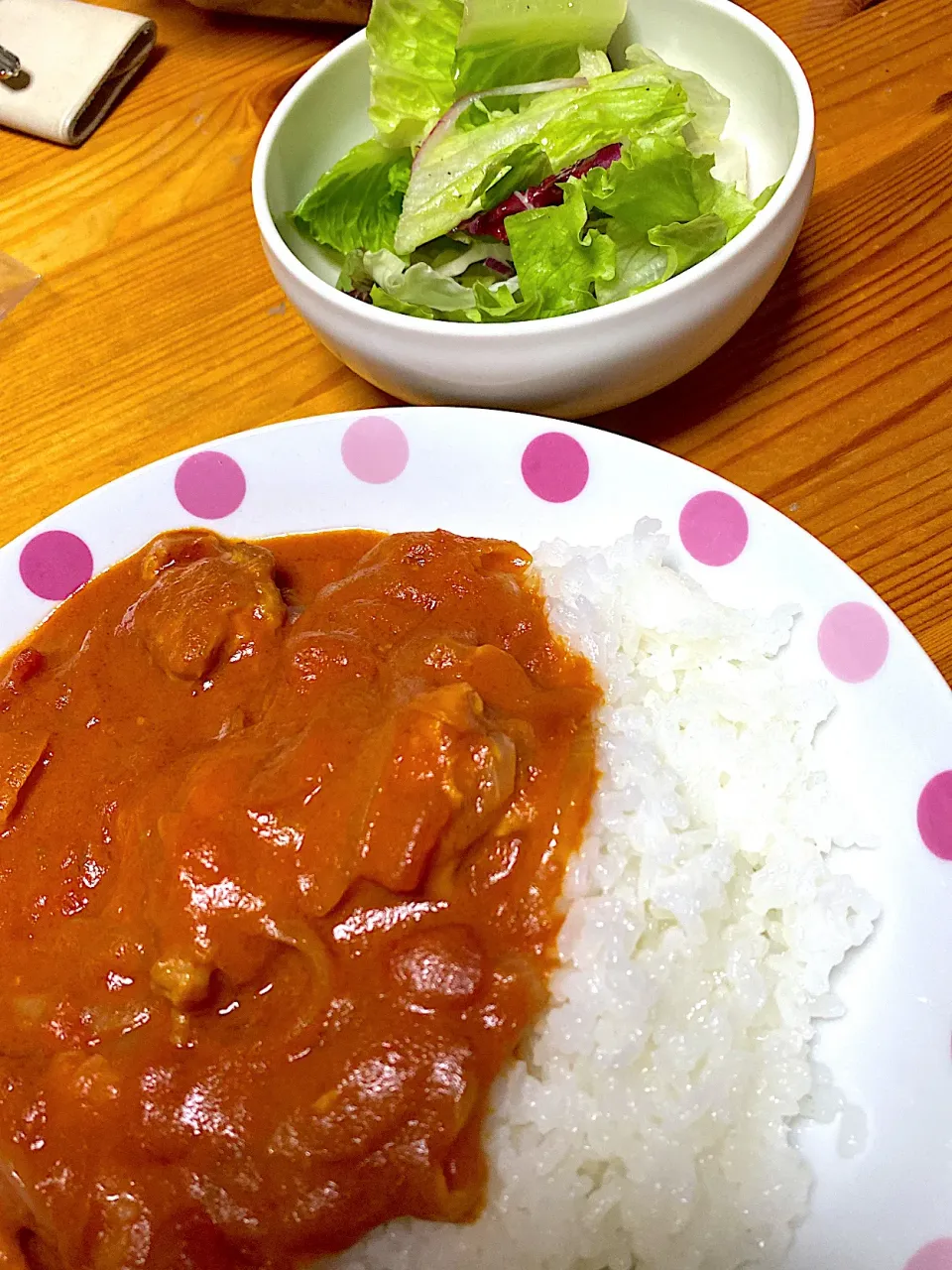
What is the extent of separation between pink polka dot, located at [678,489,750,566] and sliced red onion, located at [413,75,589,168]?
4.20 ft

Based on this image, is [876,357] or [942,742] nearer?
[942,742]

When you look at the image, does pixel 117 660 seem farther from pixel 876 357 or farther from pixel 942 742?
pixel 876 357

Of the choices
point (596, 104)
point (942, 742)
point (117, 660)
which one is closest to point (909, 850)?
point (942, 742)

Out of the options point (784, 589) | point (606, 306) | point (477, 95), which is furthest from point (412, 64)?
point (784, 589)

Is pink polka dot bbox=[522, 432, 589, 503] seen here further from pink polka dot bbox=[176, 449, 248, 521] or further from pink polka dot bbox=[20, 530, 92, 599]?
pink polka dot bbox=[20, 530, 92, 599]

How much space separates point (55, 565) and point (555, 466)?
1325 millimetres

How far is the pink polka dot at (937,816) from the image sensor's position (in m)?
2.08

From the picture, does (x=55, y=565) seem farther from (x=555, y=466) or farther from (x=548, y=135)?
(x=548, y=135)

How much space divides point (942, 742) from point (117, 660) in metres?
1.83

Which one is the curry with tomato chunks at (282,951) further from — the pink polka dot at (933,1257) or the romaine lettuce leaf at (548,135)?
the romaine lettuce leaf at (548,135)

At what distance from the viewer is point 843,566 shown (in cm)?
236

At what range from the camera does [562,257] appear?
2797 mm

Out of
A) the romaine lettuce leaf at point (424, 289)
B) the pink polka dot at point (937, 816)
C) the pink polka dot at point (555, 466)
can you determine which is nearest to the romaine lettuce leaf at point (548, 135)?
the romaine lettuce leaf at point (424, 289)

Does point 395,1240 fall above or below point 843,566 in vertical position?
below
